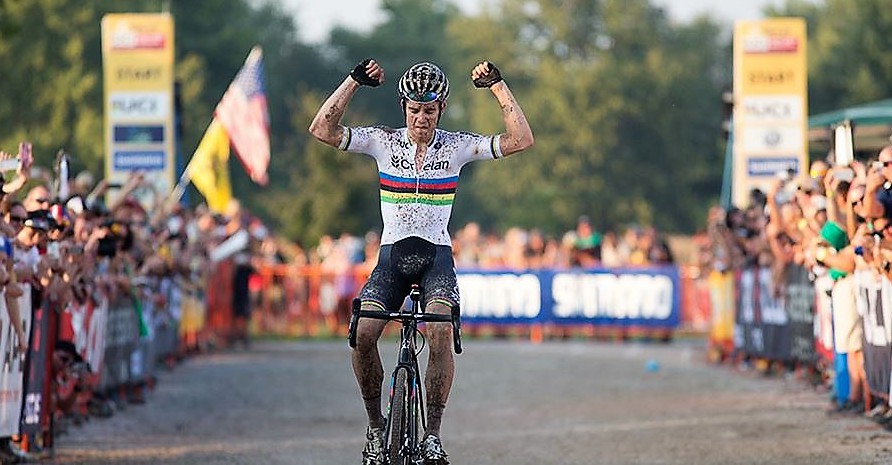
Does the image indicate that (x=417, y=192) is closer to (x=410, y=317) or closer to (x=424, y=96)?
(x=424, y=96)

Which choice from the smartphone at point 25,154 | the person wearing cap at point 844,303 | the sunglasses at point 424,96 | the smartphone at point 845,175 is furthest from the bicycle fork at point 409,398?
the person wearing cap at point 844,303

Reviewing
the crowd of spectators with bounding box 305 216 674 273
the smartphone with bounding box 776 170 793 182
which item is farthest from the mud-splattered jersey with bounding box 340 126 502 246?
the crowd of spectators with bounding box 305 216 674 273

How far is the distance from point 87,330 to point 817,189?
6.63 meters

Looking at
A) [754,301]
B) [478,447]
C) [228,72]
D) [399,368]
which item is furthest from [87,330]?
[228,72]

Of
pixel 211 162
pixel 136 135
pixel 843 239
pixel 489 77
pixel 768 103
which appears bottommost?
pixel 843 239

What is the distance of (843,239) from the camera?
15.7 meters

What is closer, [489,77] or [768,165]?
[489,77]

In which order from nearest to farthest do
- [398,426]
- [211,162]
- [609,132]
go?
[398,426]
[211,162]
[609,132]

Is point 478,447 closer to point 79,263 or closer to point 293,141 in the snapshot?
point 79,263

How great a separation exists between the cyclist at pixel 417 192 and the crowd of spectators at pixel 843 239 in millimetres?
4050

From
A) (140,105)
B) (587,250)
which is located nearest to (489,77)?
(140,105)

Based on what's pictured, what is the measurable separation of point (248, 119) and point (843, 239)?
49.0 ft

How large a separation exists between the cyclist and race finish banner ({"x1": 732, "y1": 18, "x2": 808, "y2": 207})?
49.9 feet

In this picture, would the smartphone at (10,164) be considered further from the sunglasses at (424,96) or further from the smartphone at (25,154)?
the sunglasses at (424,96)
